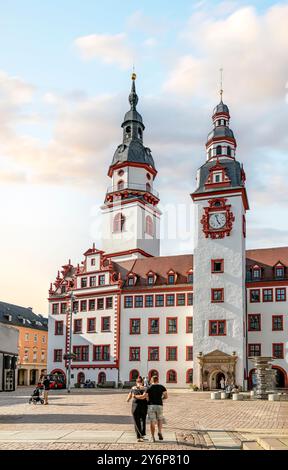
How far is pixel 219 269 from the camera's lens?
60031mm

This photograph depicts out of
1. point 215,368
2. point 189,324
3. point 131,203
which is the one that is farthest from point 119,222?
point 215,368

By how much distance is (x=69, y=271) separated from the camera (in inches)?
3019

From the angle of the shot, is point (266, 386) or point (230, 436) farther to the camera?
point (266, 386)

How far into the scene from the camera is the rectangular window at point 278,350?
58.3 meters

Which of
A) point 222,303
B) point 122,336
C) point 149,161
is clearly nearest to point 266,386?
point 222,303

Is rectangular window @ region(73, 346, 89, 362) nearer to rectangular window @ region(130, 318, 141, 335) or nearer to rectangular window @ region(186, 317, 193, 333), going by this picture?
rectangular window @ region(130, 318, 141, 335)

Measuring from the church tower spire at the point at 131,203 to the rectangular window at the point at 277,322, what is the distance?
22.4 metres

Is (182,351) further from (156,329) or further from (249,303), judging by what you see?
(249,303)

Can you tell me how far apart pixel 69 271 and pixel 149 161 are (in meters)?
20.2

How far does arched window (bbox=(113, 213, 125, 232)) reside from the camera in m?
79.5

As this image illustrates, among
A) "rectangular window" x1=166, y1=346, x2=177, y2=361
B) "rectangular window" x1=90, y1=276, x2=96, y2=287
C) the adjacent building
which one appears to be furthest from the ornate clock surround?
the adjacent building

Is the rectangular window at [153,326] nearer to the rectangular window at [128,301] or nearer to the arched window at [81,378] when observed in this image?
the rectangular window at [128,301]

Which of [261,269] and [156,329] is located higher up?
[261,269]
